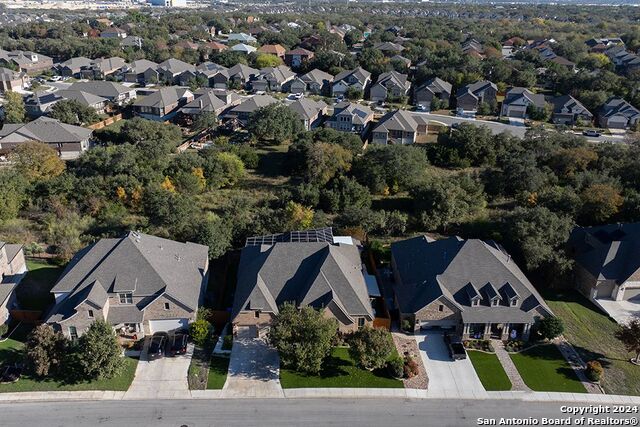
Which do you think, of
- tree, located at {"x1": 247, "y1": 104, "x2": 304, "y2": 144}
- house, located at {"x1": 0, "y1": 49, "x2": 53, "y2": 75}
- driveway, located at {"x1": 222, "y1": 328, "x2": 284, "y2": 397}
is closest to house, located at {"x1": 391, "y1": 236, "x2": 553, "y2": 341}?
driveway, located at {"x1": 222, "y1": 328, "x2": 284, "y2": 397}

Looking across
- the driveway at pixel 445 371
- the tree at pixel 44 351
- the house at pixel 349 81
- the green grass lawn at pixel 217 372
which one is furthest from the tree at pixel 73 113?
the driveway at pixel 445 371

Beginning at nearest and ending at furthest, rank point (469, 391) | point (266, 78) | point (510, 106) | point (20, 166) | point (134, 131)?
point (469, 391), point (20, 166), point (134, 131), point (510, 106), point (266, 78)

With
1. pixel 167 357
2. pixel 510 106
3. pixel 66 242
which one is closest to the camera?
pixel 167 357

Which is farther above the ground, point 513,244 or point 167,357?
point 513,244

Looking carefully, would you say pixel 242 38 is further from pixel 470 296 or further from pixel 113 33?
pixel 470 296

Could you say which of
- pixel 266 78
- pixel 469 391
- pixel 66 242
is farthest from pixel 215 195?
pixel 266 78

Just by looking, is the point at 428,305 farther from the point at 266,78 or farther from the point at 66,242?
the point at 266,78

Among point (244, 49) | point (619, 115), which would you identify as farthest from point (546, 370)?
point (244, 49)
